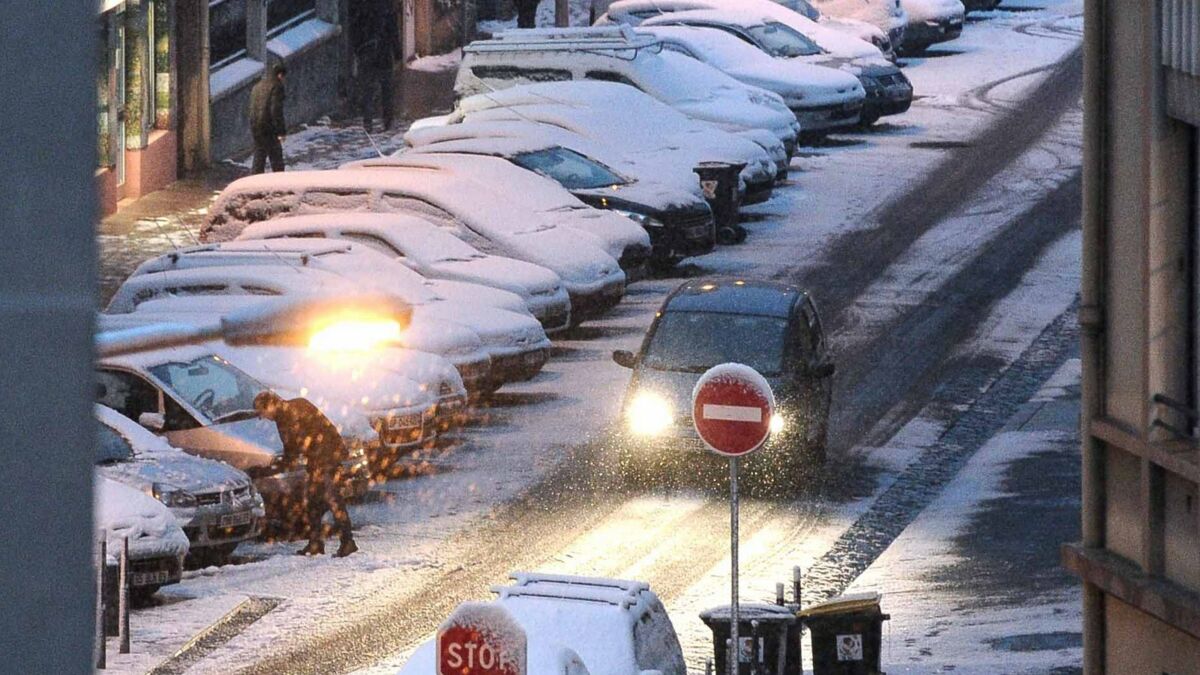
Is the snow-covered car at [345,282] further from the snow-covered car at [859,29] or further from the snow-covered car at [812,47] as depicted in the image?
the snow-covered car at [859,29]

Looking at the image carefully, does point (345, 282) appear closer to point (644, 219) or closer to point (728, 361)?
point (728, 361)

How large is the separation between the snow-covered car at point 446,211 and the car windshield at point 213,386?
241 inches

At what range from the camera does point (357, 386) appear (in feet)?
56.8

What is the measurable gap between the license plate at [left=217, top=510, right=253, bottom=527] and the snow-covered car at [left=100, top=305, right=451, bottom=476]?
1904mm

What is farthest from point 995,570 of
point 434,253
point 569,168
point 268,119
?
point 268,119

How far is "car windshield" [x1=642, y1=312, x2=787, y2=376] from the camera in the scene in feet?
56.8

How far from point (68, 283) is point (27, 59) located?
214 millimetres

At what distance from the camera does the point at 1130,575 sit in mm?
9359

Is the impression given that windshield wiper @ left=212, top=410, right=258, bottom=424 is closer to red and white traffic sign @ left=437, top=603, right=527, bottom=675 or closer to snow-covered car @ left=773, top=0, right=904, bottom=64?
red and white traffic sign @ left=437, top=603, right=527, bottom=675

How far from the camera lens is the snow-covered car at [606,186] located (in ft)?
83.8

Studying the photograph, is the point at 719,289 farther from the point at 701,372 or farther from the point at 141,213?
the point at 141,213

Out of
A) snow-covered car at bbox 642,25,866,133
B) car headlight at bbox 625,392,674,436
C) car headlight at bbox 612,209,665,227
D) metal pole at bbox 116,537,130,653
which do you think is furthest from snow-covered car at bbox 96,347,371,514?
snow-covered car at bbox 642,25,866,133

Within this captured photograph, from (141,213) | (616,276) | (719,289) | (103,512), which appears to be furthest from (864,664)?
(141,213)

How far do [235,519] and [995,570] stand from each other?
4.84 meters
